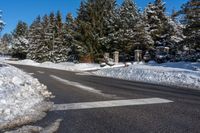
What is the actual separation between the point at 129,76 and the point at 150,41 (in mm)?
18589

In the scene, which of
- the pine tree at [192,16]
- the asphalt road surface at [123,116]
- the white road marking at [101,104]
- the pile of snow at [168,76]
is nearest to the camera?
the asphalt road surface at [123,116]

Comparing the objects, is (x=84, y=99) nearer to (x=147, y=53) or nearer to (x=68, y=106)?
(x=68, y=106)

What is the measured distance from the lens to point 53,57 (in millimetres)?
57656

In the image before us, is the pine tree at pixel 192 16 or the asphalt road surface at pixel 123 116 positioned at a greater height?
the pine tree at pixel 192 16

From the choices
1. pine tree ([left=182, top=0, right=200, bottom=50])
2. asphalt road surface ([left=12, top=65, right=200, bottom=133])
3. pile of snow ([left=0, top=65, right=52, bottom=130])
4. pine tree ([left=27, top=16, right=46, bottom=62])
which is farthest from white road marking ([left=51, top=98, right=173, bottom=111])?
pine tree ([left=27, top=16, right=46, bottom=62])

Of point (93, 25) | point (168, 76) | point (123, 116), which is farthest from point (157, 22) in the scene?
point (123, 116)

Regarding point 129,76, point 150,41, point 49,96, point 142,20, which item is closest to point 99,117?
point 49,96

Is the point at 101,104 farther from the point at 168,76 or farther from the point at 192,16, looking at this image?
the point at 192,16

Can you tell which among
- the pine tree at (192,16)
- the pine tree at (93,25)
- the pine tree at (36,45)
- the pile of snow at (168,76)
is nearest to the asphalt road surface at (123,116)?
the pile of snow at (168,76)

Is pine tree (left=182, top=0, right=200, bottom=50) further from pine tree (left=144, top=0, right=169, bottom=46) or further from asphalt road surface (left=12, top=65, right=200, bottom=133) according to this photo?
asphalt road surface (left=12, top=65, right=200, bottom=133)

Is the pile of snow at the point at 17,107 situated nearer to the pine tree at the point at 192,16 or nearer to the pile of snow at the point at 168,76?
the pile of snow at the point at 168,76

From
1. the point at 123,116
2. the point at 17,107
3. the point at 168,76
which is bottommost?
the point at 123,116

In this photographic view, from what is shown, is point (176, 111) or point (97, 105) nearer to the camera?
point (176, 111)

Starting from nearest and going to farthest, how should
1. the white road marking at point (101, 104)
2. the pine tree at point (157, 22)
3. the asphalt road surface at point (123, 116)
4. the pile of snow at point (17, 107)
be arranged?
the asphalt road surface at point (123, 116) < the pile of snow at point (17, 107) < the white road marking at point (101, 104) < the pine tree at point (157, 22)
